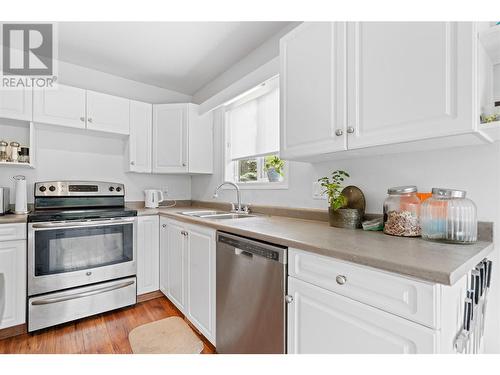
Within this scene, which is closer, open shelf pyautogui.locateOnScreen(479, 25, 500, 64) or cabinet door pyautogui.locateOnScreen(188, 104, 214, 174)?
open shelf pyautogui.locateOnScreen(479, 25, 500, 64)

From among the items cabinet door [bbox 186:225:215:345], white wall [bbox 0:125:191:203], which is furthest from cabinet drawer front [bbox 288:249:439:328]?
white wall [bbox 0:125:191:203]

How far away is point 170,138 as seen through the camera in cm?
292

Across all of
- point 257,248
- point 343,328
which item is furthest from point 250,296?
point 343,328

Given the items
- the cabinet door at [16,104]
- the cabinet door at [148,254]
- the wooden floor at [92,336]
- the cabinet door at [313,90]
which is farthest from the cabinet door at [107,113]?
the cabinet door at [313,90]

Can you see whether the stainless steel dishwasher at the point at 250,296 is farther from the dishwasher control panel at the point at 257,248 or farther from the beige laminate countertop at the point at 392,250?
the beige laminate countertop at the point at 392,250

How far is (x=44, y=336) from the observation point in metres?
1.91

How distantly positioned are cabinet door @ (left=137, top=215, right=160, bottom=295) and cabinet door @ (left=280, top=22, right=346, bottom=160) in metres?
1.60

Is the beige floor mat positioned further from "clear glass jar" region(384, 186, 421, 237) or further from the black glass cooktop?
"clear glass jar" region(384, 186, 421, 237)

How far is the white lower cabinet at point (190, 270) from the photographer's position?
1.70 metres

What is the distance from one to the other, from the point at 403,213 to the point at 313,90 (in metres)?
0.81

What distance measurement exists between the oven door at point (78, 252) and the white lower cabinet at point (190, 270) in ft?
1.09

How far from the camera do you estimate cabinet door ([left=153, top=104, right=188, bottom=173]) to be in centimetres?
291

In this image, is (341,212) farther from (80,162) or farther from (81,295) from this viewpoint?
(80,162)
